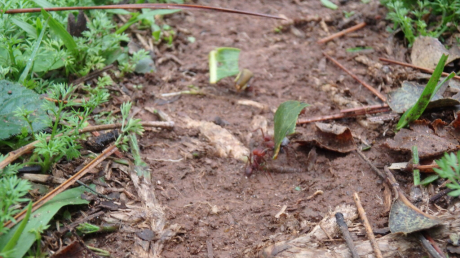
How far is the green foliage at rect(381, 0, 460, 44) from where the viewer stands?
3303 millimetres

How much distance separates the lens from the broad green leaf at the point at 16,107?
2.29 m

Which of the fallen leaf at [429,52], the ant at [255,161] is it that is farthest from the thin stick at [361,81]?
the ant at [255,161]

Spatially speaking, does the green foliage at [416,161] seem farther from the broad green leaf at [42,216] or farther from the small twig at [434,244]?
the broad green leaf at [42,216]

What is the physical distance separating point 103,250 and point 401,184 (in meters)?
1.77

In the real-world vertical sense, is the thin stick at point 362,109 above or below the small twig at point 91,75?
below

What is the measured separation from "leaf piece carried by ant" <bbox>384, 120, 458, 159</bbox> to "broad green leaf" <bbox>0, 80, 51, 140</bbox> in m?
2.17

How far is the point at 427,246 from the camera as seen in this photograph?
1.95 meters

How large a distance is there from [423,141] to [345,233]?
0.87 metres

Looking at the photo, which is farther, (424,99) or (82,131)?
(424,99)

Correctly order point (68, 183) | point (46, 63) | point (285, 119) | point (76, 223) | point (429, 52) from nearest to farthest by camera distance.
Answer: point (76, 223) < point (68, 183) < point (285, 119) < point (46, 63) < point (429, 52)

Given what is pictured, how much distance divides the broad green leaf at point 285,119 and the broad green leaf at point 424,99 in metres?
0.69

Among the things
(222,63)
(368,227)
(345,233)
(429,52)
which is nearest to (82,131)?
(222,63)

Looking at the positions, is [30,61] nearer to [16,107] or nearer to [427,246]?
[16,107]

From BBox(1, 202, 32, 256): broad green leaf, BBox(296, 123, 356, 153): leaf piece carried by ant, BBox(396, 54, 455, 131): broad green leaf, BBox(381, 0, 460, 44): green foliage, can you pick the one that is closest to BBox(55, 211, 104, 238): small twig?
BBox(1, 202, 32, 256): broad green leaf
